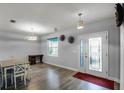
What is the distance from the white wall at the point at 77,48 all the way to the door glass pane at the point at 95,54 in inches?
17.1

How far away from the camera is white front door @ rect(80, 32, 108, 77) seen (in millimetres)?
3645

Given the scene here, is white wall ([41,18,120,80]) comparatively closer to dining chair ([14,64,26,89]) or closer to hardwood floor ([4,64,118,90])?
hardwood floor ([4,64,118,90])

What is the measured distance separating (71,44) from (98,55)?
1.65 m

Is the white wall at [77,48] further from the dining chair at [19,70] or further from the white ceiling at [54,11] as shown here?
the dining chair at [19,70]

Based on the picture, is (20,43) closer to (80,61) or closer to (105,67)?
(80,61)

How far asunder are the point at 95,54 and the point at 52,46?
3.54 meters

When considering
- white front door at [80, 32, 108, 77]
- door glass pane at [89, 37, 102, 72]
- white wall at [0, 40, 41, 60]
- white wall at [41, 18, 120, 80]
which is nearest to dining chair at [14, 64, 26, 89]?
white wall at [41, 18, 120, 80]

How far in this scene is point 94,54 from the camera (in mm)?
4070

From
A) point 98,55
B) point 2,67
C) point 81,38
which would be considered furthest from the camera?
point 81,38

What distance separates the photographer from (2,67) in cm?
288

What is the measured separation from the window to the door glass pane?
270 centimetres

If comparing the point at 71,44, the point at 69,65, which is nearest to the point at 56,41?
the point at 71,44

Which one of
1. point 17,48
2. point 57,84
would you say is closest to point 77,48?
point 57,84

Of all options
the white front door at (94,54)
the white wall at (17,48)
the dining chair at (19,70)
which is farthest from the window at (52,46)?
the dining chair at (19,70)
